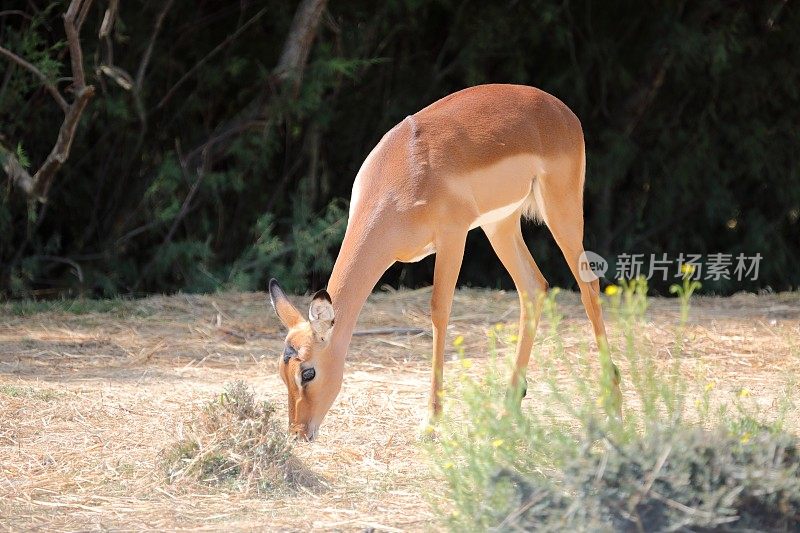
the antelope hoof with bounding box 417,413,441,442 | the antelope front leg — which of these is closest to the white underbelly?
the antelope front leg

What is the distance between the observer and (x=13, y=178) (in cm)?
723

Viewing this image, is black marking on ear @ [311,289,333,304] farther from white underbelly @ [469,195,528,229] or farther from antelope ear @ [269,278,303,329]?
white underbelly @ [469,195,528,229]

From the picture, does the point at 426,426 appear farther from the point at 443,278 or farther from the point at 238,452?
the point at 238,452

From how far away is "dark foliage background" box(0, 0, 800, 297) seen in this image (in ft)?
→ 26.2

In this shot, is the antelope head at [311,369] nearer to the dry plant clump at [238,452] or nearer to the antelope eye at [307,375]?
the antelope eye at [307,375]

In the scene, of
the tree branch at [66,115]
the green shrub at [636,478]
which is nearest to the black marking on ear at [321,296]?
the green shrub at [636,478]

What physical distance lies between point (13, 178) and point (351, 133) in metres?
2.75

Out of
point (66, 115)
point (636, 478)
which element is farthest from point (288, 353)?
point (66, 115)

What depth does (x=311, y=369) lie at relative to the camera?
163 inches

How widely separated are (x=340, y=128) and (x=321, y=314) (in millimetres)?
4959

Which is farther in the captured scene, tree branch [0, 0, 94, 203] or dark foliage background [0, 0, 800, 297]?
dark foliage background [0, 0, 800, 297]

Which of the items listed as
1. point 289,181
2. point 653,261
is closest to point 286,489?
point 289,181

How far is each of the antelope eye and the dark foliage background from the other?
12.2ft

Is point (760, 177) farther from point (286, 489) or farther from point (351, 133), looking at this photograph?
point (286, 489)
